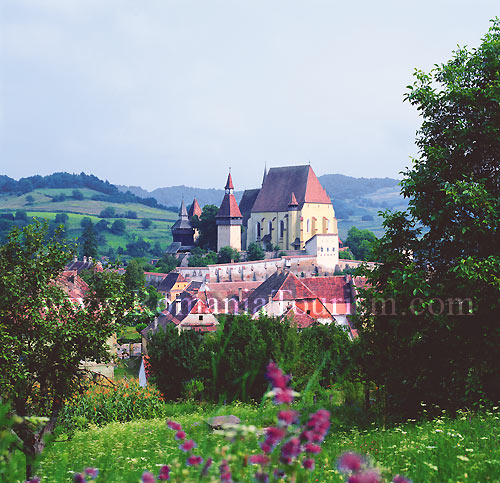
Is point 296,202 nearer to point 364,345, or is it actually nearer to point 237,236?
point 237,236

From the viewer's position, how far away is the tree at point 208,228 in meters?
116

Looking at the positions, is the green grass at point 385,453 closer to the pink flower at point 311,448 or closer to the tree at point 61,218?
the pink flower at point 311,448

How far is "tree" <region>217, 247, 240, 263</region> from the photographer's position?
10625 centimetres

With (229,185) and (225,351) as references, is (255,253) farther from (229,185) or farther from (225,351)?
(225,351)

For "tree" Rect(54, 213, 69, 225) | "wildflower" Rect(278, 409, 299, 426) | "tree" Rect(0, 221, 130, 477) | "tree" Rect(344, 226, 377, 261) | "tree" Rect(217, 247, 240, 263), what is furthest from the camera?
"tree" Rect(54, 213, 69, 225)

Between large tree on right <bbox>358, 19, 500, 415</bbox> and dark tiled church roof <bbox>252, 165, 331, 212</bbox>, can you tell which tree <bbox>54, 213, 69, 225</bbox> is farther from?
large tree on right <bbox>358, 19, 500, 415</bbox>

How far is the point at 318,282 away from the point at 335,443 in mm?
44859

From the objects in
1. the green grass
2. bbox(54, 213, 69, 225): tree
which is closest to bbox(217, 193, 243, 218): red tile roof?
bbox(54, 213, 69, 225): tree

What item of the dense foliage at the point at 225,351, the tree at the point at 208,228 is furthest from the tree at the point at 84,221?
the dense foliage at the point at 225,351

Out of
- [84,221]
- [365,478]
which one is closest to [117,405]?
[365,478]

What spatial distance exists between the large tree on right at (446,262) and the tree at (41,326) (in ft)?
19.1

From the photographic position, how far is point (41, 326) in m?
11.1

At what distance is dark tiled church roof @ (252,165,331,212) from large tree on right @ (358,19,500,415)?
10292 cm

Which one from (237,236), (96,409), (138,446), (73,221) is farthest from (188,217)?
(138,446)
